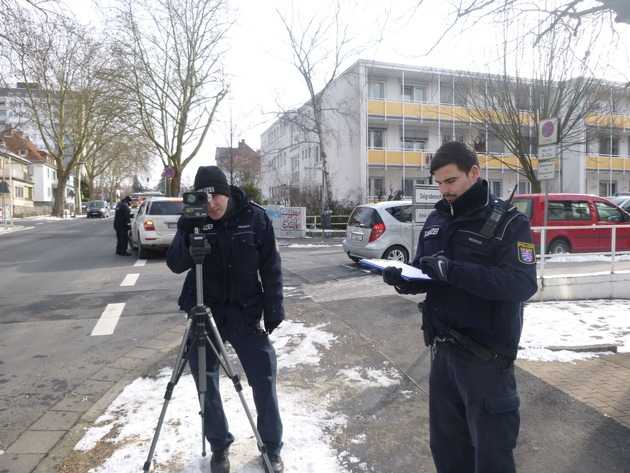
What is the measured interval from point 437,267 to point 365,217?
9.20m

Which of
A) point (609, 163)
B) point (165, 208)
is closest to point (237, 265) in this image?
point (165, 208)

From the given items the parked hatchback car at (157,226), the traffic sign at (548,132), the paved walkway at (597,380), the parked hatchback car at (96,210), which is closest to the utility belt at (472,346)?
the paved walkway at (597,380)

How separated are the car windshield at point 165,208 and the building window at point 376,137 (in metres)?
22.8

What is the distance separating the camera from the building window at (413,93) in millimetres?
35250

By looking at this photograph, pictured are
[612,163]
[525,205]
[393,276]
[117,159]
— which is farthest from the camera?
[117,159]

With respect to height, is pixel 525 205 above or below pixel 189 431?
above

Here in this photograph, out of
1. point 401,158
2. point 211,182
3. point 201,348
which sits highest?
point 401,158

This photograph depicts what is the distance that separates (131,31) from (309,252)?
23095 millimetres

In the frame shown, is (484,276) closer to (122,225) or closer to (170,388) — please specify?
(170,388)

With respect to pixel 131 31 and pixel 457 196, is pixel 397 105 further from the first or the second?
pixel 457 196

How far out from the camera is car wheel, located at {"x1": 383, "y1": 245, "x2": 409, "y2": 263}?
36.1 feet

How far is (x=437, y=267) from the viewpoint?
2.23m

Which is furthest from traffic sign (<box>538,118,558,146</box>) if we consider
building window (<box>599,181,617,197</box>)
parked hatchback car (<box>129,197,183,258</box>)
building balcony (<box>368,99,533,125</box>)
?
building window (<box>599,181,617,197</box>)

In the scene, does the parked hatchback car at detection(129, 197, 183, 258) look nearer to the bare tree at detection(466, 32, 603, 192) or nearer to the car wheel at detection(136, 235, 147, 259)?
the car wheel at detection(136, 235, 147, 259)
